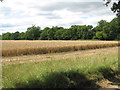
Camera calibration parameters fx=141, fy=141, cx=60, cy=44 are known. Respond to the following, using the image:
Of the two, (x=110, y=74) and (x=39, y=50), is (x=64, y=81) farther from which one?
(x=39, y=50)

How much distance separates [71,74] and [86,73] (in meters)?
1.03

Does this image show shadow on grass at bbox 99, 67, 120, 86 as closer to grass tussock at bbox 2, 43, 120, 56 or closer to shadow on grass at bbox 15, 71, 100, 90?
shadow on grass at bbox 15, 71, 100, 90

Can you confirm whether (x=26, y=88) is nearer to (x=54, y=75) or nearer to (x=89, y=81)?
(x=54, y=75)

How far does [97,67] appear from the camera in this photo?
7602 millimetres

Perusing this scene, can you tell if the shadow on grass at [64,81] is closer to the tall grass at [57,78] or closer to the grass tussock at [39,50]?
the tall grass at [57,78]

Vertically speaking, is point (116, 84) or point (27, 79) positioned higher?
point (27, 79)

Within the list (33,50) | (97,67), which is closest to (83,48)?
(33,50)

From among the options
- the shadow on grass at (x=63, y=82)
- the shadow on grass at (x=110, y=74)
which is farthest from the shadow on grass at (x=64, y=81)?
the shadow on grass at (x=110, y=74)

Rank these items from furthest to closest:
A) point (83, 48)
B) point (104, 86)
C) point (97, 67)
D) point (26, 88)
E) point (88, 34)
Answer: point (88, 34) → point (83, 48) → point (97, 67) → point (104, 86) → point (26, 88)

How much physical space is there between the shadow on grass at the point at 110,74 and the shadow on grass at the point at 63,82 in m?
1.25

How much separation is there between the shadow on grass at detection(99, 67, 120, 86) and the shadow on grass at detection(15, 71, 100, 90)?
1252 millimetres

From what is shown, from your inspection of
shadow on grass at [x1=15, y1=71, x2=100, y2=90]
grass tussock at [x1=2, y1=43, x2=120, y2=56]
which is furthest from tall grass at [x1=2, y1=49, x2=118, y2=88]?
grass tussock at [x1=2, y1=43, x2=120, y2=56]

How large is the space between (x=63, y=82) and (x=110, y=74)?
331 cm

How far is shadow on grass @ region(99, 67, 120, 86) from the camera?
7086mm
